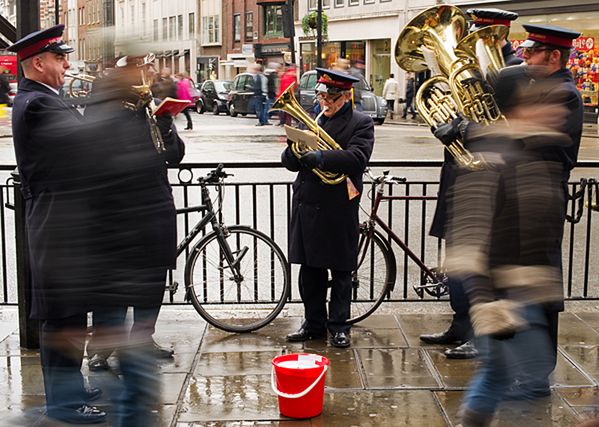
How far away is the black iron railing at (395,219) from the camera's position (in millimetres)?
6840

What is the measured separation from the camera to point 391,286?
6688 mm

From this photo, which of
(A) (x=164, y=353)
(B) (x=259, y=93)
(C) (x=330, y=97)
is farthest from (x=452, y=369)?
(B) (x=259, y=93)

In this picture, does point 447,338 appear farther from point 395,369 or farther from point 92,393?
point 92,393

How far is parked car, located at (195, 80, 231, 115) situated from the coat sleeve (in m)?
32.3

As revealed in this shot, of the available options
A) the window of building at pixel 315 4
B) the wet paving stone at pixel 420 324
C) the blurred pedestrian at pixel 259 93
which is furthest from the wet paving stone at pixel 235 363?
the window of building at pixel 315 4

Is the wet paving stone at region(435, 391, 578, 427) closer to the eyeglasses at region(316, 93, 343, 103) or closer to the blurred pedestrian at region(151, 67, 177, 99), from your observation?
the eyeglasses at region(316, 93, 343, 103)

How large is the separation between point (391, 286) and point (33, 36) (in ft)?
11.3

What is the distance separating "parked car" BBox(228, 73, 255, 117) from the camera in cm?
3453

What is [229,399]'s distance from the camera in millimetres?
5086

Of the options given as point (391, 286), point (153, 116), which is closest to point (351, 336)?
point (391, 286)

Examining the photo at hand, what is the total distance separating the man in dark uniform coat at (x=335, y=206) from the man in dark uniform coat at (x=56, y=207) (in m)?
2.05

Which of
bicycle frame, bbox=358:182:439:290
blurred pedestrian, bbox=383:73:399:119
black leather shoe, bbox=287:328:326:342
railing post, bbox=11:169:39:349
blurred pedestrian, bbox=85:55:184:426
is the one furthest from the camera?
blurred pedestrian, bbox=383:73:399:119

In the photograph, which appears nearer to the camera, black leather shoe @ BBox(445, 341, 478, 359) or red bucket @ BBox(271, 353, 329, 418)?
red bucket @ BBox(271, 353, 329, 418)

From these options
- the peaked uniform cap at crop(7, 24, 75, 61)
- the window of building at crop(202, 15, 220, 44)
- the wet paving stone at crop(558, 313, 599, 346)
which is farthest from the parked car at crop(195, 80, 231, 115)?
the peaked uniform cap at crop(7, 24, 75, 61)
